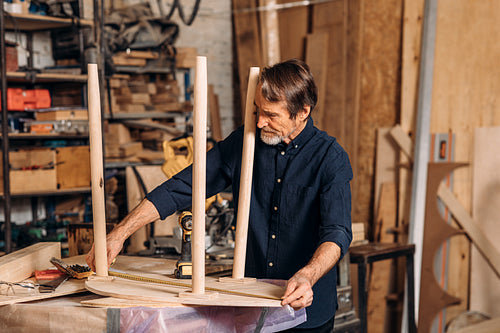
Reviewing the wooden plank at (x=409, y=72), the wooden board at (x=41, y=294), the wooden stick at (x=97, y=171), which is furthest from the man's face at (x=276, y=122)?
the wooden plank at (x=409, y=72)

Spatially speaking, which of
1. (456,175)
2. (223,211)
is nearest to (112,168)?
(223,211)

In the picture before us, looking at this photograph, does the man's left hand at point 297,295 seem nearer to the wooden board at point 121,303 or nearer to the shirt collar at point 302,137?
the wooden board at point 121,303

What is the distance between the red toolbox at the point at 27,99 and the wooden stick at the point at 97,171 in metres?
3.46

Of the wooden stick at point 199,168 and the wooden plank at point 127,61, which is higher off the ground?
the wooden plank at point 127,61

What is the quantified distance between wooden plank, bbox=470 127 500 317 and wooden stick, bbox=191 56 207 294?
2834mm

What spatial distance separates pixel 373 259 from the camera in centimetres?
311

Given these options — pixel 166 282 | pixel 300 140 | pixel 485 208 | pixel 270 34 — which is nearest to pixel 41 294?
pixel 166 282

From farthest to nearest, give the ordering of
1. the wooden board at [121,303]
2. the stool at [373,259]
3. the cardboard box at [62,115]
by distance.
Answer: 1. the cardboard box at [62,115]
2. the stool at [373,259]
3. the wooden board at [121,303]

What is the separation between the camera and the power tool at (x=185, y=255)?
1.70 metres

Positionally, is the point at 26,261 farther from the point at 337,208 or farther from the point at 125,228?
the point at 337,208

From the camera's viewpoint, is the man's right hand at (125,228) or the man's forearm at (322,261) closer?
the man's forearm at (322,261)

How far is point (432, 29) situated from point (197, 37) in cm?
260

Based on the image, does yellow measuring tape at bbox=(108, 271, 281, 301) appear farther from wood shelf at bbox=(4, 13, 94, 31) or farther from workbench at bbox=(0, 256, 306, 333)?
wood shelf at bbox=(4, 13, 94, 31)

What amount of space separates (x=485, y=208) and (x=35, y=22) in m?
3.86
